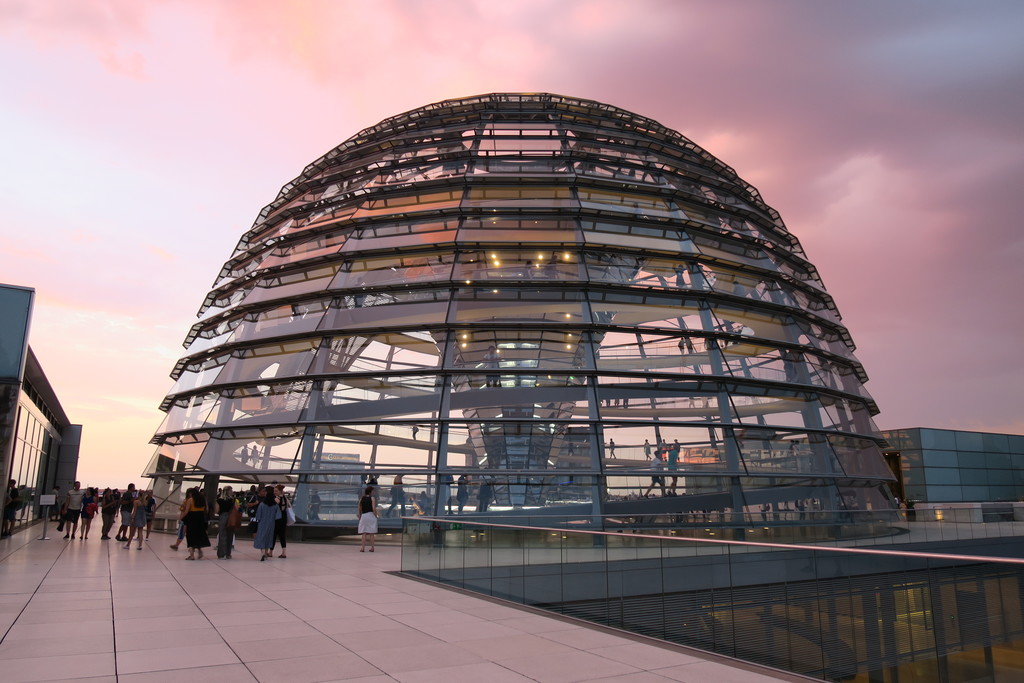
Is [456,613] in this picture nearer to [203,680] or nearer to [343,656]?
[343,656]

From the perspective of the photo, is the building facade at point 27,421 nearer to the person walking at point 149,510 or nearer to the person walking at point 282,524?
the person walking at point 149,510

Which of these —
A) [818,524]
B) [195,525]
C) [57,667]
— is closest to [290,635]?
[57,667]

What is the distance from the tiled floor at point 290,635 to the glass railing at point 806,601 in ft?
1.31

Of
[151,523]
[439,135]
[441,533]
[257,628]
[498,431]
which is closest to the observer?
[257,628]

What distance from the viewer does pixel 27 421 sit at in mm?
30344

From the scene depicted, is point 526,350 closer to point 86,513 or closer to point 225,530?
point 225,530

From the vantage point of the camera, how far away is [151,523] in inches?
853

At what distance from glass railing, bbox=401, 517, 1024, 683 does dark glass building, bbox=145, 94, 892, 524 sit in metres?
8.01

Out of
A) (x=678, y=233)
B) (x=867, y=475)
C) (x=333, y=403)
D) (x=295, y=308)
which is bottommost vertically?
(x=867, y=475)

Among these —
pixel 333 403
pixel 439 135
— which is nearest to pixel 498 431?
pixel 333 403

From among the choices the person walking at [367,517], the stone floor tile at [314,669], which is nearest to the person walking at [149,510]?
the person walking at [367,517]

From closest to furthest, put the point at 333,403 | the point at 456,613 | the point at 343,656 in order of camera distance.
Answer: the point at 343,656 → the point at 456,613 → the point at 333,403

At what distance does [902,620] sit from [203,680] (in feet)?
19.6

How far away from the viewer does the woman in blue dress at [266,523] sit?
51.4 feet
